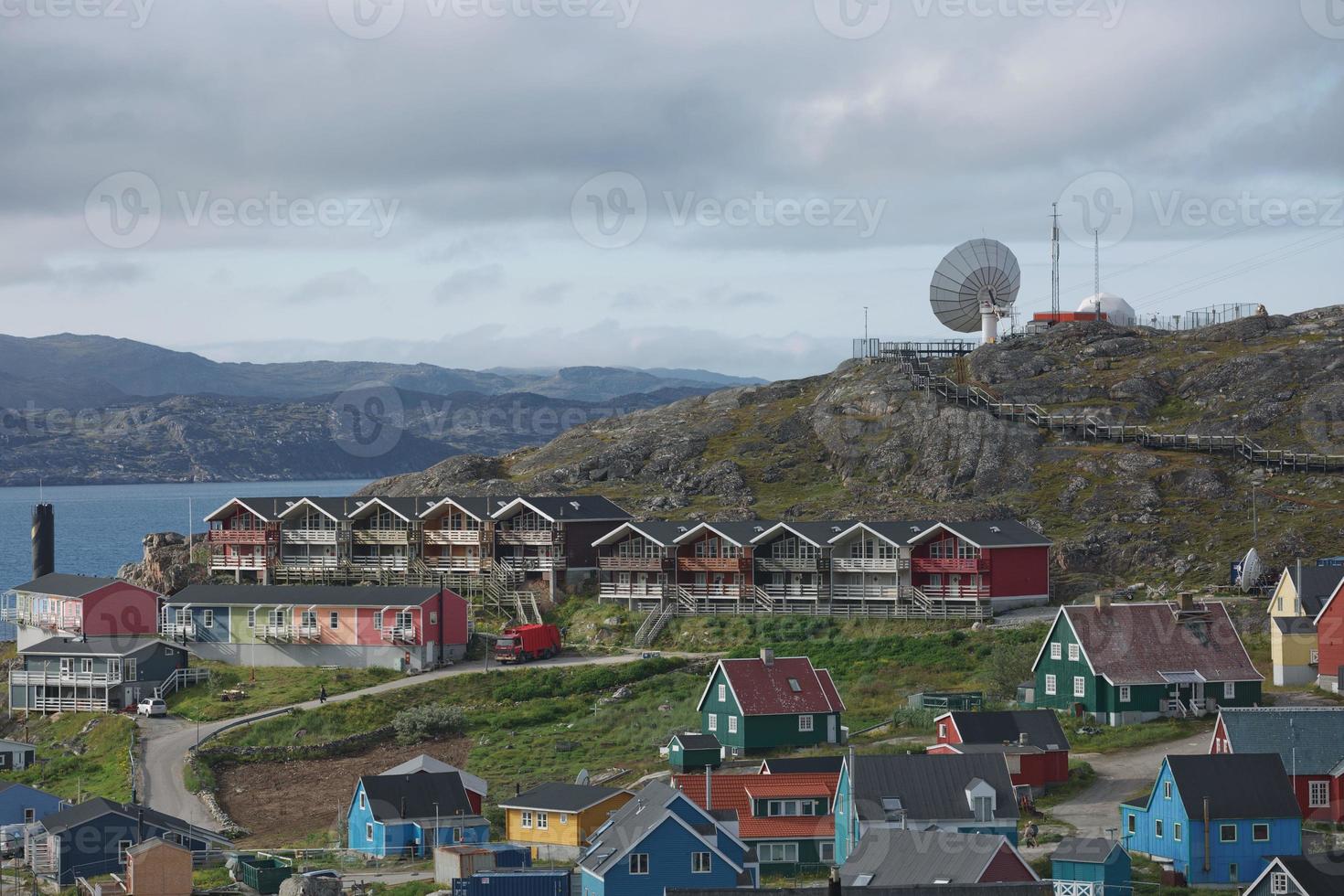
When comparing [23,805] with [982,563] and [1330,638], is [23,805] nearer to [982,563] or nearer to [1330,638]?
[982,563]

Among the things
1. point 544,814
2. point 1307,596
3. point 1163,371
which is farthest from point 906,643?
point 1163,371

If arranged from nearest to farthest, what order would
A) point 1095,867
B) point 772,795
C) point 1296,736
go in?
point 1095,867 → point 772,795 → point 1296,736

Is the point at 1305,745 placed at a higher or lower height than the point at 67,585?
lower

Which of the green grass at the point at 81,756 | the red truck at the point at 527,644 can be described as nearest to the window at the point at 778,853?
the green grass at the point at 81,756

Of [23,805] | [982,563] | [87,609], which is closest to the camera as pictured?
[23,805]

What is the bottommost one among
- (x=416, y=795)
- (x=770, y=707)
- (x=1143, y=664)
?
(x=416, y=795)

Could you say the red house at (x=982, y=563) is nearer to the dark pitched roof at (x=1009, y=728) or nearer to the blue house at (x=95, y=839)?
the dark pitched roof at (x=1009, y=728)

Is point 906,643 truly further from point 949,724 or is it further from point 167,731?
point 167,731

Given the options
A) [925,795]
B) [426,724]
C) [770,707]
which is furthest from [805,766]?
[426,724]
